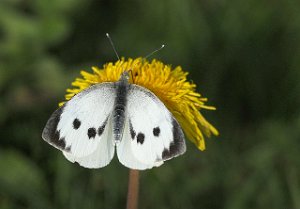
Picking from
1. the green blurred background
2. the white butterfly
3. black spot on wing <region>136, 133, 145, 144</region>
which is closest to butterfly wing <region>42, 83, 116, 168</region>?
the white butterfly

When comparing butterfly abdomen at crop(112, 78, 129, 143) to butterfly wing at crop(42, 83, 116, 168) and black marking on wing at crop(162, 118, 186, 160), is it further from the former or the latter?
black marking on wing at crop(162, 118, 186, 160)

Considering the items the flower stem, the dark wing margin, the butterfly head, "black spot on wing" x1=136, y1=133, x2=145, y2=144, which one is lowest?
the flower stem

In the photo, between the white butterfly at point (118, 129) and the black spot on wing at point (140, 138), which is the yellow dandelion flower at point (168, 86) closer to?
the white butterfly at point (118, 129)

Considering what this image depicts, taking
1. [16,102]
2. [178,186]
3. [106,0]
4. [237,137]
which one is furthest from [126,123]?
[106,0]

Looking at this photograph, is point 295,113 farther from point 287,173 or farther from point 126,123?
point 126,123

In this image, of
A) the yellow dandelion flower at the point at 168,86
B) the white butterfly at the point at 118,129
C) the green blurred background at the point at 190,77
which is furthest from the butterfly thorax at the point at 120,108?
the green blurred background at the point at 190,77

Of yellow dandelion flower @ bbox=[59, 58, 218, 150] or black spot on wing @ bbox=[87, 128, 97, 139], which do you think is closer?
black spot on wing @ bbox=[87, 128, 97, 139]

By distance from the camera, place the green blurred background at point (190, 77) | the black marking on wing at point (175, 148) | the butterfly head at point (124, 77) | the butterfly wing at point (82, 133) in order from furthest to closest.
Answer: the green blurred background at point (190, 77) < the butterfly head at point (124, 77) < the butterfly wing at point (82, 133) < the black marking on wing at point (175, 148)
